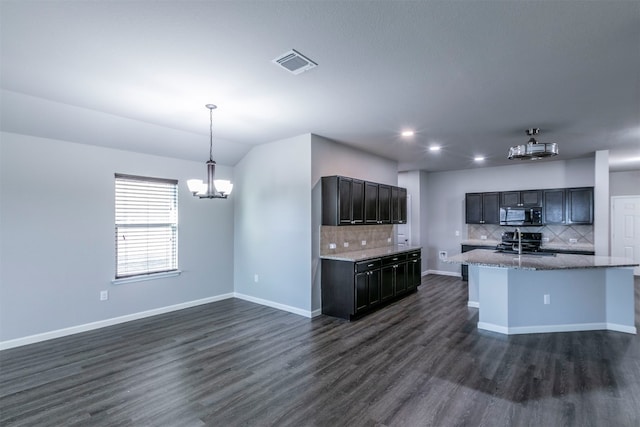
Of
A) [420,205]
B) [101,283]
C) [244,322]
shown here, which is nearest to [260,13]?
[244,322]

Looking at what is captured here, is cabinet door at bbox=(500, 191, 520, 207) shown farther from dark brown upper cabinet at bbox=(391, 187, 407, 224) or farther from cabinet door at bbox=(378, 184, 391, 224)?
cabinet door at bbox=(378, 184, 391, 224)

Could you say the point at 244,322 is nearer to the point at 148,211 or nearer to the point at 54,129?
the point at 148,211

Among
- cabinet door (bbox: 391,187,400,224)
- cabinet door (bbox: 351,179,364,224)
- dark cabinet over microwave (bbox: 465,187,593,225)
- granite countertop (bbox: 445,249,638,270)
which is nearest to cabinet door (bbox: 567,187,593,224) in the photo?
dark cabinet over microwave (bbox: 465,187,593,225)

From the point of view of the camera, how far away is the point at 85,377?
3121mm

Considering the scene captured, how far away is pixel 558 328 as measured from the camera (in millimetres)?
4309

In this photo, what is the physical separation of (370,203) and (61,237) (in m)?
4.62

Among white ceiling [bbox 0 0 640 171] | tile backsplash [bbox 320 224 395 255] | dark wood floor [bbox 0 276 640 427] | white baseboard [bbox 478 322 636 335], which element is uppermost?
white ceiling [bbox 0 0 640 171]

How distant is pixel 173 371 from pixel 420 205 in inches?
267

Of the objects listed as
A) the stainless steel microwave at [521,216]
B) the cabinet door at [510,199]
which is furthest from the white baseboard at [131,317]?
the cabinet door at [510,199]

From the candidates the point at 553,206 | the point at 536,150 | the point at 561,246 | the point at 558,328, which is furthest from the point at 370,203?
the point at 561,246

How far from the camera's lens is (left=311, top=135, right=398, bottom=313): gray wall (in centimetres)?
498

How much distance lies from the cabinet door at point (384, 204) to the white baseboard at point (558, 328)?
2475 mm

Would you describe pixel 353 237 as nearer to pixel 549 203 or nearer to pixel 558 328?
pixel 558 328

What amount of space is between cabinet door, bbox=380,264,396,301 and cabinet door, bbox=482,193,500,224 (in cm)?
328
